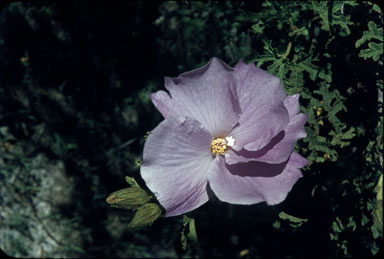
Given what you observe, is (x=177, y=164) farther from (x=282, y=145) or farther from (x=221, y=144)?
(x=282, y=145)

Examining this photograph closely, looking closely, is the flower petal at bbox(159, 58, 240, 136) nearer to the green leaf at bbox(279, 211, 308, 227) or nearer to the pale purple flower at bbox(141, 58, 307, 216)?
the pale purple flower at bbox(141, 58, 307, 216)

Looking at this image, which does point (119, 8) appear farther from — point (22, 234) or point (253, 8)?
point (22, 234)

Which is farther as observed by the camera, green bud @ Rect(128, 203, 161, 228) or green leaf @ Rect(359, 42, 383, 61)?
green leaf @ Rect(359, 42, 383, 61)

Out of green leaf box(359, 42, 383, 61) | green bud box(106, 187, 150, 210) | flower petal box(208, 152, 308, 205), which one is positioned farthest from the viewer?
green leaf box(359, 42, 383, 61)

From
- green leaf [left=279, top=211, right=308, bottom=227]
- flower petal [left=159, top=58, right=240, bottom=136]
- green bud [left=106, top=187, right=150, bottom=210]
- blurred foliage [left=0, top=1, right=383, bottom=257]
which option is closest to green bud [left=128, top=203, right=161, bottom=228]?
green bud [left=106, top=187, right=150, bottom=210]

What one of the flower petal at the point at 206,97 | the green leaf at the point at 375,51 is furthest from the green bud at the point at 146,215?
the green leaf at the point at 375,51
